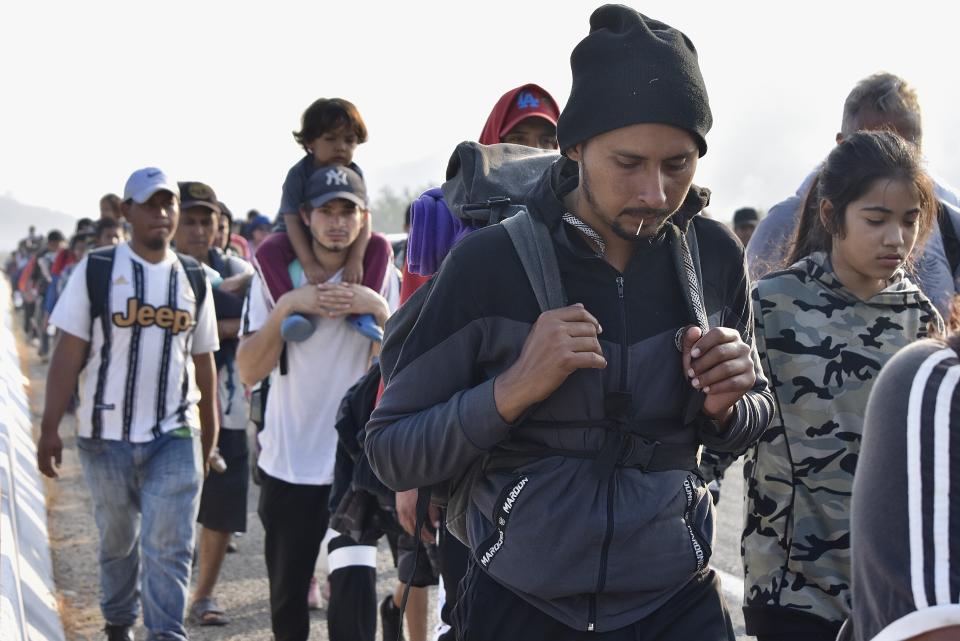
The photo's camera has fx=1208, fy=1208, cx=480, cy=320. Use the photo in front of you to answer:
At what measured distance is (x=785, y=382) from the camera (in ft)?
11.5

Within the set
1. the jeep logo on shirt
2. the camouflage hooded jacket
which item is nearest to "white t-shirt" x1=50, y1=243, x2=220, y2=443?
the jeep logo on shirt

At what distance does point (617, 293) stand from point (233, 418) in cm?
494

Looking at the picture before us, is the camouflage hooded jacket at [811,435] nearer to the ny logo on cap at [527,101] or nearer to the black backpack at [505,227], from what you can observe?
the black backpack at [505,227]

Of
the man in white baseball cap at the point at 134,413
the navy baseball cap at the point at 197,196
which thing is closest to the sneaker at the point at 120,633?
the man in white baseball cap at the point at 134,413

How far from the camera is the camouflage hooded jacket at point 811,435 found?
11.1 feet

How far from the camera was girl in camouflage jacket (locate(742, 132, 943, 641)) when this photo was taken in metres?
3.40

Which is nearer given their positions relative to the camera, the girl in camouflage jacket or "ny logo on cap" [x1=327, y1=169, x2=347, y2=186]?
the girl in camouflage jacket

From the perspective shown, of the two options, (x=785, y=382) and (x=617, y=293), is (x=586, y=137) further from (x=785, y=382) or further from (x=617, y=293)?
(x=785, y=382)

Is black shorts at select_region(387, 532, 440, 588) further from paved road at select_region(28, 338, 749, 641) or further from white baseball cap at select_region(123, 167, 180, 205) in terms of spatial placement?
white baseball cap at select_region(123, 167, 180, 205)

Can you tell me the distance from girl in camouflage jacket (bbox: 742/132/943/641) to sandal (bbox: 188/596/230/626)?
381 centimetres

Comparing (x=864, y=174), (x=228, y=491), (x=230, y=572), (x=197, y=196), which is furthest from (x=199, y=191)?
(x=864, y=174)

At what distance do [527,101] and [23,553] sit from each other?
4149 mm

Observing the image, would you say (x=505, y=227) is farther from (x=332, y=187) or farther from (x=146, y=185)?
(x=146, y=185)

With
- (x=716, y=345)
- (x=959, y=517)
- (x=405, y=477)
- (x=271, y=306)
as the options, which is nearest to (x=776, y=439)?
(x=716, y=345)
